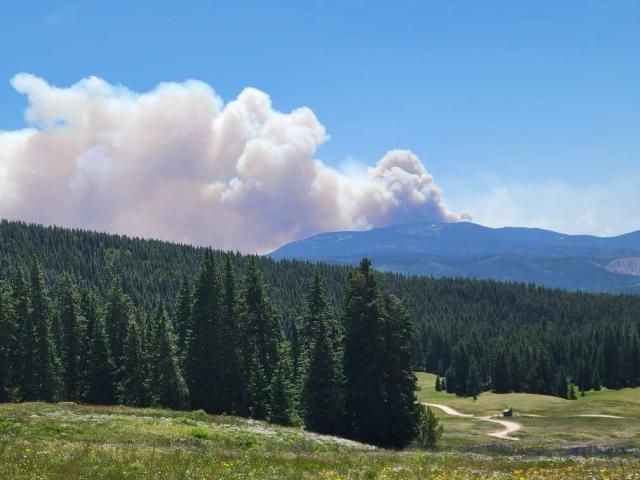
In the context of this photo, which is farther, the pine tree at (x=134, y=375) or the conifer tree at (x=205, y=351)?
the pine tree at (x=134, y=375)

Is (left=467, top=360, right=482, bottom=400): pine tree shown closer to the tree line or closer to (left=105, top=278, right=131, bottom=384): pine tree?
the tree line

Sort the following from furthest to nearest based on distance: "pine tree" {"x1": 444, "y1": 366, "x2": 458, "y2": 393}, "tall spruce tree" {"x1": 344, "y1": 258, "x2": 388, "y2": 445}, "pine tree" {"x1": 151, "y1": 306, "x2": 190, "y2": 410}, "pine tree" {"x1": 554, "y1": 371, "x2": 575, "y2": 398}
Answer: "pine tree" {"x1": 444, "y1": 366, "x2": 458, "y2": 393} → "pine tree" {"x1": 554, "y1": 371, "x2": 575, "y2": 398} → "pine tree" {"x1": 151, "y1": 306, "x2": 190, "y2": 410} → "tall spruce tree" {"x1": 344, "y1": 258, "x2": 388, "y2": 445}

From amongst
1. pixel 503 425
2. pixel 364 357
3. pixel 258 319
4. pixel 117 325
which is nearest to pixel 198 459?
pixel 364 357

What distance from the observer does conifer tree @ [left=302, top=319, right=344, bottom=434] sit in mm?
48812

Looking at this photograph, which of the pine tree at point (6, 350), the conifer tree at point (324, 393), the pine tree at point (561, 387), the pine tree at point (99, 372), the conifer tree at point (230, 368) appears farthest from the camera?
the pine tree at point (561, 387)

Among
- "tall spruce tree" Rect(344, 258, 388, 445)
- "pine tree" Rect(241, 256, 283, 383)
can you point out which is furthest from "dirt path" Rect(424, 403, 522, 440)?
"pine tree" Rect(241, 256, 283, 383)

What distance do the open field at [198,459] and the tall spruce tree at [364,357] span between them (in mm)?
13265

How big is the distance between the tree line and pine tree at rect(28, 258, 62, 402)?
0.11m

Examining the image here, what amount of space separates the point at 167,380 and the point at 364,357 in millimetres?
19085

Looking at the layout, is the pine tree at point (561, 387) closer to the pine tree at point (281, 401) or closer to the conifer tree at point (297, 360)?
the conifer tree at point (297, 360)

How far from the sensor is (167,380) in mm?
55875

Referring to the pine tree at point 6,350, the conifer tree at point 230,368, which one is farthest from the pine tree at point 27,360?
the conifer tree at point 230,368

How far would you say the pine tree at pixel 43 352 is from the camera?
65250 mm

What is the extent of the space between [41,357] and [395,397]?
40671 millimetres
